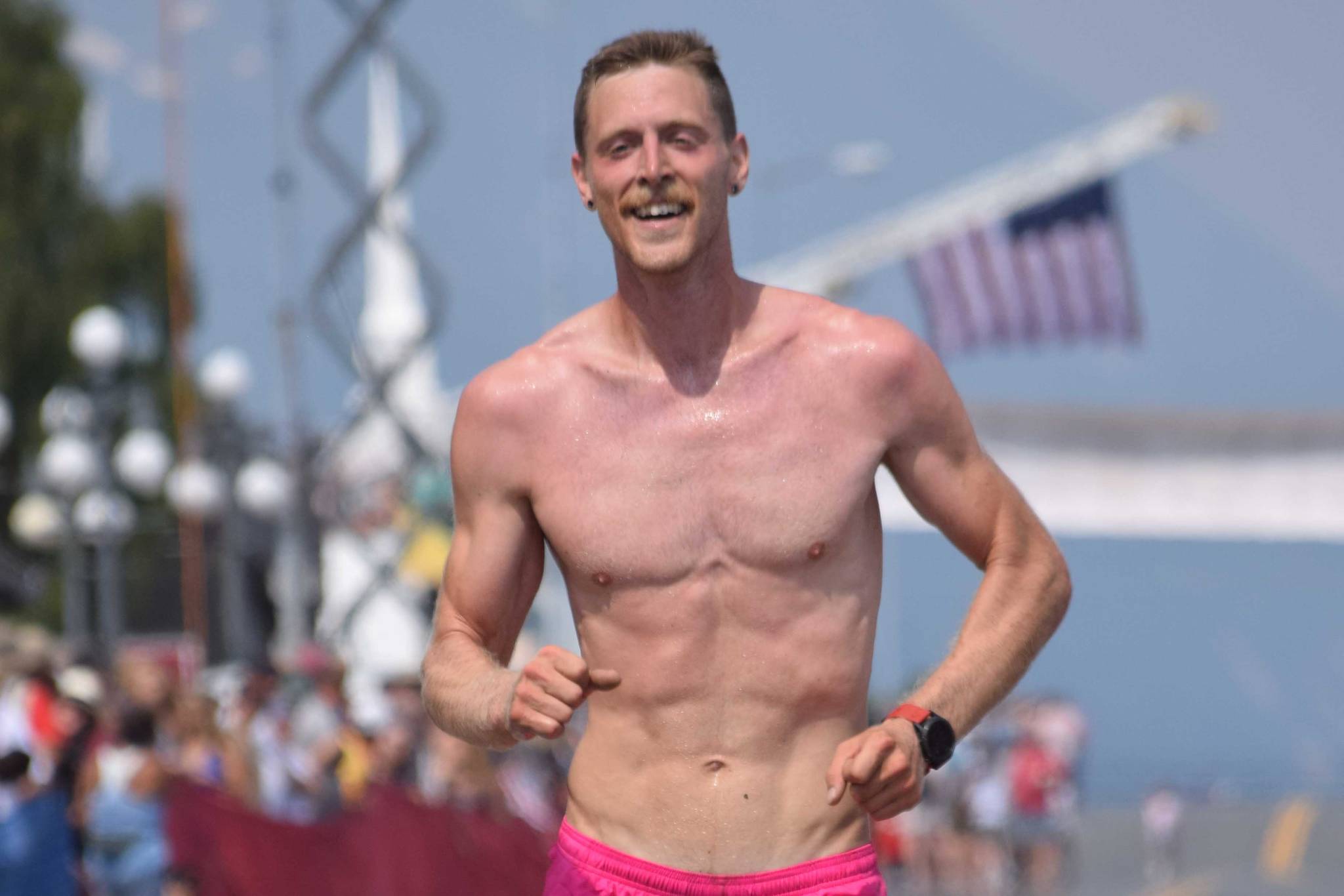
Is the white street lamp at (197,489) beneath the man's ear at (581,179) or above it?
beneath

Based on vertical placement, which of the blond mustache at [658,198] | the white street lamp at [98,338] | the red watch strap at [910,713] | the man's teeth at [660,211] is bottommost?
the white street lamp at [98,338]

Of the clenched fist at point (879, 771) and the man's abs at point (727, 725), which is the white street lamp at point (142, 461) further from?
the clenched fist at point (879, 771)

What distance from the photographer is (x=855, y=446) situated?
4.12m

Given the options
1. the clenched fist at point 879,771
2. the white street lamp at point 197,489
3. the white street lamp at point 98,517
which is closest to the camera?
the clenched fist at point 879,771

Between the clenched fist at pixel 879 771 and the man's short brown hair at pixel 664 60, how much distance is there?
1126mm

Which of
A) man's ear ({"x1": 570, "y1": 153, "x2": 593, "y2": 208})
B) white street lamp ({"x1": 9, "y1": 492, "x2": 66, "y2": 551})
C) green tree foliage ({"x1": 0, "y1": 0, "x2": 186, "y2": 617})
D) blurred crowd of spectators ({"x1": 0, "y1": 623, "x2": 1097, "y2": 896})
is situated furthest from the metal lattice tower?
green tree foliage ({"x1": 0, "y1": 0, "x2": 186, "y2": 617})

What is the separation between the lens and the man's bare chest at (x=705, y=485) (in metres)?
4.07

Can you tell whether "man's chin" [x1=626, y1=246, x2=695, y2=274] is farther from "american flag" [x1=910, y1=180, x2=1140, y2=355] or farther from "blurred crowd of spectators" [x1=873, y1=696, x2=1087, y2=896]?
"american flag" [x1=910, y1=180, x2=1140, y2=355]

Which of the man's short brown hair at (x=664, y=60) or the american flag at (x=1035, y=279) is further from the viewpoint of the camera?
the american flag at (x=1035, y=279)

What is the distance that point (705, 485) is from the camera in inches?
161

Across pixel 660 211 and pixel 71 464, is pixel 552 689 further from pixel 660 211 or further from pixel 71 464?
pixel 71 464

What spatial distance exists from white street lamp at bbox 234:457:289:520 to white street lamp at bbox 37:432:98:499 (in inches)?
113

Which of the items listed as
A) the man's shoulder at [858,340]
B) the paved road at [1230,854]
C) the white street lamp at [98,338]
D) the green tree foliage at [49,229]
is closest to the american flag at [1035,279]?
the paved road at [1230,854]

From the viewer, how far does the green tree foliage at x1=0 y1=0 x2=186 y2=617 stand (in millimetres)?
42750
